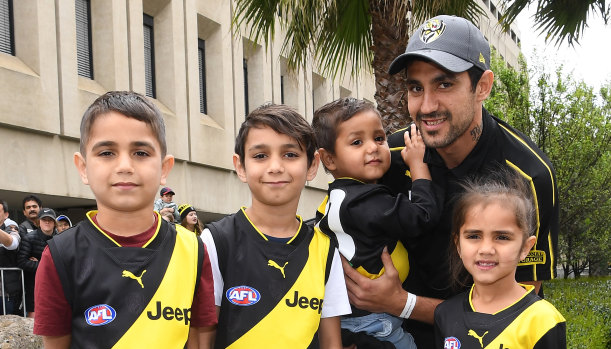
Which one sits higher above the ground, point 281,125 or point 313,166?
point 281,125

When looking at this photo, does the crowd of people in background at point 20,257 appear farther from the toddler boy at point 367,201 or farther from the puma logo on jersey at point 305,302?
the puma logo on jersey at point 305,302

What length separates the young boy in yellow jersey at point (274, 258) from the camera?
2.56 meters

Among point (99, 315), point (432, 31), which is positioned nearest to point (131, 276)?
point (99, 315)

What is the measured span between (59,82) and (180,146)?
3789mm

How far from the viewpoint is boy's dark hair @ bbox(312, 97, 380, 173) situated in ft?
10.1

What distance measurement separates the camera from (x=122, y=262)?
7.59 ft

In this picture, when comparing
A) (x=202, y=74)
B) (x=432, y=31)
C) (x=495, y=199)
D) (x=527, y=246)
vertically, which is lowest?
(x=527, y=246)

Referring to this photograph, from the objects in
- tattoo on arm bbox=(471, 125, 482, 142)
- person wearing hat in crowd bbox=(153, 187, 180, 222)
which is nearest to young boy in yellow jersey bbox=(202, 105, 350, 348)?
tattoo on arm bbox=(471, 125, 482, 142)

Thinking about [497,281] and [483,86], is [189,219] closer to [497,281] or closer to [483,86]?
[483,86]

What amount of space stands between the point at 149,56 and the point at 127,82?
2025mm

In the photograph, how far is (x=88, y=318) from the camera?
2242mm

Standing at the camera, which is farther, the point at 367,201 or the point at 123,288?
the point at 367,201

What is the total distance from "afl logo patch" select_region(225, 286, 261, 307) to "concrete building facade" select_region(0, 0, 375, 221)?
5.39m

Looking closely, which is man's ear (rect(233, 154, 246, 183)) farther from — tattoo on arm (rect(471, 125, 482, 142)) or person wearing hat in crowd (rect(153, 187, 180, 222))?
person wearing hat in crowd (rect(153, 187, 180, 222))
